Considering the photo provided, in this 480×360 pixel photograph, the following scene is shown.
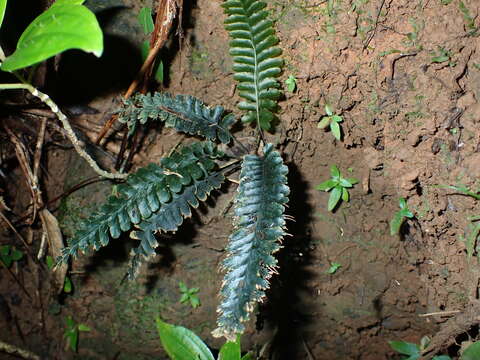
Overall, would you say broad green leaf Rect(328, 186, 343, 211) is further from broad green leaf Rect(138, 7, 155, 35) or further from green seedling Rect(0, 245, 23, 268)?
green seedling Rect(0, 245, 23, 268)

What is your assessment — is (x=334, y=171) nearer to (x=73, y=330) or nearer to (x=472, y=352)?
(x=472, y=352)

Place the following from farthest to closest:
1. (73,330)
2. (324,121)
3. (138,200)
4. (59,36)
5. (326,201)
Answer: (73,330)
(326,201)
(324,121)
(138,200)
(59,36)

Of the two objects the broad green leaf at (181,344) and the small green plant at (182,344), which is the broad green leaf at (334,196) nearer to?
the small green plant at (182,344)

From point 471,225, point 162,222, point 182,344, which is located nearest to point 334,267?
point 471,225

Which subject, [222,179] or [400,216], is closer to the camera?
[222,179]

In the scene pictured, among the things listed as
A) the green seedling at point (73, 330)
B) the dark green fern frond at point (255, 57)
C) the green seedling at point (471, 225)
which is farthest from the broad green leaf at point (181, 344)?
the green seedling at point (471, 225)

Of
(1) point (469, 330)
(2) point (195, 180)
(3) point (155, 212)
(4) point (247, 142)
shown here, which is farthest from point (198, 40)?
(1) point (469, 330)

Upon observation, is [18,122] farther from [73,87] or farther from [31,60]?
[31,60]
